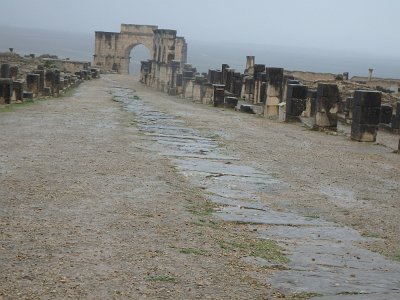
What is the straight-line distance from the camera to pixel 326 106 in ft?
63.4

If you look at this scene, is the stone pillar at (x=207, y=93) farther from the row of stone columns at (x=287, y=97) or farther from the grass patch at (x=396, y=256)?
the grass patch at (x=396, y=256)

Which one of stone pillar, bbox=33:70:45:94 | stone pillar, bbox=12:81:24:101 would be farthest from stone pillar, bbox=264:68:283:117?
stone pillar, bbox=33:70:45:94

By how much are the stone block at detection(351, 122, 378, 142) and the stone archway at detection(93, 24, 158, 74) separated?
1842 inches

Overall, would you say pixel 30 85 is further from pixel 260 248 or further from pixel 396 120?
pixel 260 248

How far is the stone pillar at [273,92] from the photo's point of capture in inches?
942

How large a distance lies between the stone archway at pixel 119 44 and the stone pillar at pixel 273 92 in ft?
131

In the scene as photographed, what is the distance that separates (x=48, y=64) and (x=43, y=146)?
117ft

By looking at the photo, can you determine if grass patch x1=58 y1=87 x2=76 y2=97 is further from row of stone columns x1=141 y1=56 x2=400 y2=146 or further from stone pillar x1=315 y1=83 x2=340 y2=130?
stone pillar x1=315 y1=83 x2=340 y2=130

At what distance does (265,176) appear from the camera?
10891 millimetres

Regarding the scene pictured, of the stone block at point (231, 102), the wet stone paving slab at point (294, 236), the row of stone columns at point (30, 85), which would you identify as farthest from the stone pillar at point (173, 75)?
the wet stone paving slab at point (294, 236)

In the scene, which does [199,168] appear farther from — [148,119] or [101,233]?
[148,119]

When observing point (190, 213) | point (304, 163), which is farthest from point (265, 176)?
point (190, 213)

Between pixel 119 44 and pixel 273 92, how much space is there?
1612 inches

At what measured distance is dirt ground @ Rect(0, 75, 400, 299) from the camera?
5492 mm
